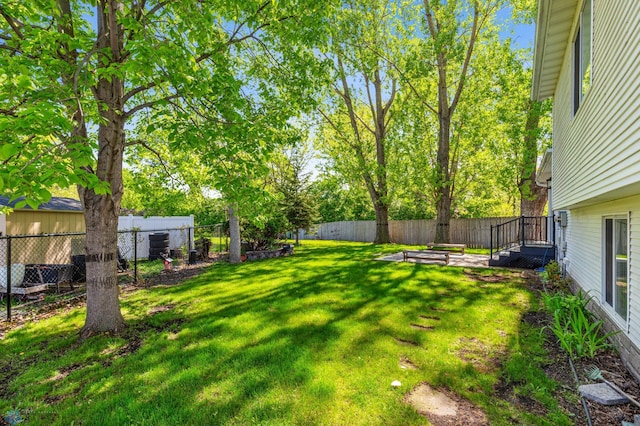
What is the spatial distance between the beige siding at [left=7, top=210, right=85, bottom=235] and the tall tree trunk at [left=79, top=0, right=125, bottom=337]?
338 inches

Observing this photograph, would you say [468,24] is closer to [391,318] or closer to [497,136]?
[497,136]

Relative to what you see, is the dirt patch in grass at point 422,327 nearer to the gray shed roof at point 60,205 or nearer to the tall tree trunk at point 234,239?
the tall tree trunk at point 234,239

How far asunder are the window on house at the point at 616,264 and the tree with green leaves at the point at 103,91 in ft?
17.9

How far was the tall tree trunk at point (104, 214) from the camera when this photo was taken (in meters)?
4.96

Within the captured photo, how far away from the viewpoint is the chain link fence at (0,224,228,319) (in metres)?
7.27

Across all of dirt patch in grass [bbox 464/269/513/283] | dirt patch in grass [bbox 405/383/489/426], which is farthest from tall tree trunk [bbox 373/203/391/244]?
dirt patch in grass [bbox 405/383/489/426]

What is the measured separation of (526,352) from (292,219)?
40.0 ft

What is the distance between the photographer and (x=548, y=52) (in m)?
7.37

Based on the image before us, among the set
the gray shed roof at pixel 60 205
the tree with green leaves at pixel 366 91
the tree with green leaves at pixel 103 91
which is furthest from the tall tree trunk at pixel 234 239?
the tree with green leaves at pixel 366 91

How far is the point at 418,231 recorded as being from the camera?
67.1 ft

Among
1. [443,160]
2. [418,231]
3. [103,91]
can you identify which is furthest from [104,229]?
[418,231]

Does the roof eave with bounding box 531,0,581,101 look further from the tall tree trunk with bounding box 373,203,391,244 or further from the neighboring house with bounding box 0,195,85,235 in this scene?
the neighboring house with bounding box 0,195,85,235

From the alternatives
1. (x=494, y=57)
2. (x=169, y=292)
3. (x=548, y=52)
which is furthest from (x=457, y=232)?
(x=169, y=292)

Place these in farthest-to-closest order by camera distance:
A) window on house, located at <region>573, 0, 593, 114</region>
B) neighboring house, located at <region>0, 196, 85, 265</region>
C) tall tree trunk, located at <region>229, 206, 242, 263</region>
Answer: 1. tall tree trunk, located at <region>229, 206, 242, 263</region>
2. neighboring house, located at <region>0, 196, 85, 265</region>
3. window on house, located at <region>573, 0, 593, 114</region>
